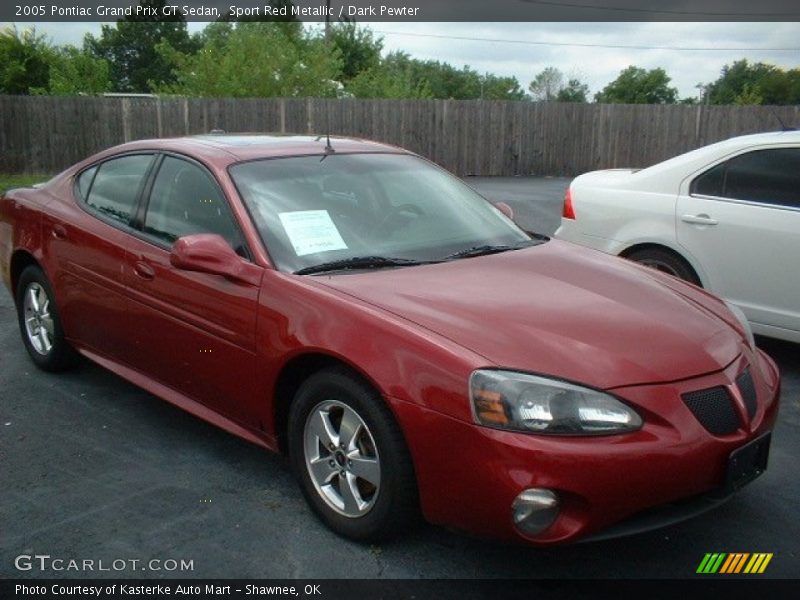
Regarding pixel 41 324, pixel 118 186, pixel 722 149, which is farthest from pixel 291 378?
pixel 722 149

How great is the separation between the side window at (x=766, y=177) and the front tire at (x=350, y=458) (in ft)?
12.3

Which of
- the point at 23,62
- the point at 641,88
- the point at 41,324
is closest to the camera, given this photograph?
the point at 41,324

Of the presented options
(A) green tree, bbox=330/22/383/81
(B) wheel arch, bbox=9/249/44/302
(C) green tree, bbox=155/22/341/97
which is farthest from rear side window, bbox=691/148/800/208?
(A) green tree, bbox=330/22/383/81

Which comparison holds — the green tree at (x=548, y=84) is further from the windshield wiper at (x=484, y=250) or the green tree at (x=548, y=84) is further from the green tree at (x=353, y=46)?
the windshield wiper at (x=484, y=250)

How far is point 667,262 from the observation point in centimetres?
622

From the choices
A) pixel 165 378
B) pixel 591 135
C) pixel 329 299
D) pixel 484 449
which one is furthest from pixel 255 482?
pixel 591 135

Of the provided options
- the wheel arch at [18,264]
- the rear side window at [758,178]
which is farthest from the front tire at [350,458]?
the rear side window at [758,178]

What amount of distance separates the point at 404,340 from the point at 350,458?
1.85 ft

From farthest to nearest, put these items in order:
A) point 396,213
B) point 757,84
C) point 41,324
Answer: point 757,84 < point 41,324 < point 396,213

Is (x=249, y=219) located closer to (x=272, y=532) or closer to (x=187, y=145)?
(x=187, y=145)

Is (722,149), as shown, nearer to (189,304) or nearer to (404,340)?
(404,340)

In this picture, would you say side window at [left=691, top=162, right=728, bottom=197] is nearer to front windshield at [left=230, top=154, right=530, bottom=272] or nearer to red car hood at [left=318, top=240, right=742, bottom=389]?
front windshield at [left=230, top=154, right=530, bottom=272]

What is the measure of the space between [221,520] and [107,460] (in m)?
0.93

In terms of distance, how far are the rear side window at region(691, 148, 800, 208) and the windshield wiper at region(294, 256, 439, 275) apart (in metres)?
3.03
